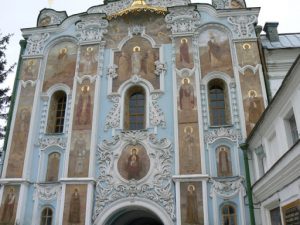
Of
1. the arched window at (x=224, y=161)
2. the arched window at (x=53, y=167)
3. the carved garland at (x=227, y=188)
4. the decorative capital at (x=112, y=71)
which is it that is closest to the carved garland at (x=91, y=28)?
the decorative capital at (x=112, y=71)

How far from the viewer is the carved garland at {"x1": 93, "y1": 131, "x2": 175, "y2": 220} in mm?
11562

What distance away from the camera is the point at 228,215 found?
11.1m

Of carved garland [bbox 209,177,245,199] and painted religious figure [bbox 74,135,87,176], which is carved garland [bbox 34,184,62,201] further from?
carved garland [bbox 209,177,245,199]

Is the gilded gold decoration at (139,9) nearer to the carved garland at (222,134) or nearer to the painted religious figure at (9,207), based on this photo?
the carved garland at (222,134)

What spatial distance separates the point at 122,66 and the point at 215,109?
3868 millimetres

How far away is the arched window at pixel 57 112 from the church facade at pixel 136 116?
0.06 meters

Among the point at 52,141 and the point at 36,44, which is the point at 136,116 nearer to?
the point at 52,141

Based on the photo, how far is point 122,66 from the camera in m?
13.9

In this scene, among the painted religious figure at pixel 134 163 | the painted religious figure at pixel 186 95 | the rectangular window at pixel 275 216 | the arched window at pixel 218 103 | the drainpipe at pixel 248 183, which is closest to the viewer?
the rectangular window at pixel 275 216

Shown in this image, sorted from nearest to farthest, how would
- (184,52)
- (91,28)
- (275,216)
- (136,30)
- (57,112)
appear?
(275,216) → (184,52) → (57,112) → (136,30) → (91,28)

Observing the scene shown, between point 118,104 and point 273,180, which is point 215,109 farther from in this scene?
point 273,180

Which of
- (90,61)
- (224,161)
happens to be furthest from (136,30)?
(224,161)

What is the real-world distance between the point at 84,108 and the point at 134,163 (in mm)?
2810

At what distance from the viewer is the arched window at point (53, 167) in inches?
491
